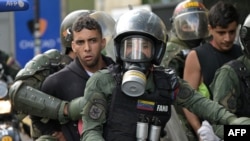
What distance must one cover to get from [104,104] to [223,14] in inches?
69.3

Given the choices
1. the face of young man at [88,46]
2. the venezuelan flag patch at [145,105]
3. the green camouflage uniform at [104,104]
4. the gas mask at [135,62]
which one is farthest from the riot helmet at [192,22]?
the venezuelan flag patch at [145,105]

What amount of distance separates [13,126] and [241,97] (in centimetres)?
367

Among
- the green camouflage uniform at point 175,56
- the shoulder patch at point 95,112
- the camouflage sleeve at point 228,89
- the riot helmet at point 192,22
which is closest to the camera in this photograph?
the shoulder patch at point 95,112

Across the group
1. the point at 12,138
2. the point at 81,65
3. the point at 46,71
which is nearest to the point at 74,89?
the point at 81,65

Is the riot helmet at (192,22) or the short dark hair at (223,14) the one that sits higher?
the short dark hair at (223,14)

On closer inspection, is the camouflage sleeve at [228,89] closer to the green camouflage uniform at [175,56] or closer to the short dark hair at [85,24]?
the short dark hair at [85,24]

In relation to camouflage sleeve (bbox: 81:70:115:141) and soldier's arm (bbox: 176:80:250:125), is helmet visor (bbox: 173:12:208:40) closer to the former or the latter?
soldier's arm (bbox: 176:80:250:125)

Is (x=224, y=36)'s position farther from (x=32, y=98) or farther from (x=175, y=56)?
(x=32, y=98)

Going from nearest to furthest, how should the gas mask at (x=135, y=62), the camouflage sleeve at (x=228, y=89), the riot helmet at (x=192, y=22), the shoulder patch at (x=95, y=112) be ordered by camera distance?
1. the gas mask at (x=135, y=62)
2. the shoulder patch at (x=95, y=112)
3. the camouflage sleeve at (x=228, y=89)
4. the riot helmet at (x=192, y=22)

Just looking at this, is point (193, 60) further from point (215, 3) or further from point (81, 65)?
point (81, 65)

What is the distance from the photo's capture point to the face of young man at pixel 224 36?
693cm

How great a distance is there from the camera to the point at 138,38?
216 inches

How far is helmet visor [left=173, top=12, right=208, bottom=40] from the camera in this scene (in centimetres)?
816

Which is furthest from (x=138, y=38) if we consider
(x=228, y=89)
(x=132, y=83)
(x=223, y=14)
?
(x=223, y=14)
